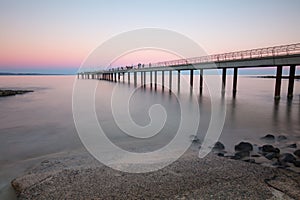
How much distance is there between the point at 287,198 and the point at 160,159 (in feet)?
10.8

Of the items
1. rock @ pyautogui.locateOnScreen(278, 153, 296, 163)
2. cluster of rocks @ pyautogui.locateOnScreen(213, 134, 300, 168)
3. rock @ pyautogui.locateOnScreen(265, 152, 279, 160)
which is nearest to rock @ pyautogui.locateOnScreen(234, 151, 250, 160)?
cluster of rocks @ pyautogui.locateOnScreen(213, 134, 300, 168)

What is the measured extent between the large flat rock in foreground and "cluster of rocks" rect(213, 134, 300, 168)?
68 cm

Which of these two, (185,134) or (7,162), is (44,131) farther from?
(185,134)

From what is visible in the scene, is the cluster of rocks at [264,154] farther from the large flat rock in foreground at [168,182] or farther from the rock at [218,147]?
the large flat rock in foreground at [168,182]

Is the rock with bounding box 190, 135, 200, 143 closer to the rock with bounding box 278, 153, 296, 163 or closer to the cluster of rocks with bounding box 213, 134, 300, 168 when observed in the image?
the cluster of rocks with bounding box 213, 134, 300, 168

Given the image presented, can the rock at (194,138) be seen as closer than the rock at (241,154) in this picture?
No

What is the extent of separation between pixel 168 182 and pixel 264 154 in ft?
12.9

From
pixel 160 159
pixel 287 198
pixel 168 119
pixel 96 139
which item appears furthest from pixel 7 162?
pixel 168 119

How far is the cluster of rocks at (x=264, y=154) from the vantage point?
5914 millimetres

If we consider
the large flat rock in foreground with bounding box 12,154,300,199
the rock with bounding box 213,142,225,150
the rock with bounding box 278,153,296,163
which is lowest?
the rock with bounding box 213,142,225,150

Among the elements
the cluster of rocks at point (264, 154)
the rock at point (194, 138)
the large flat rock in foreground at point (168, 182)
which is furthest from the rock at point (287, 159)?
the rock at point (194, 138)

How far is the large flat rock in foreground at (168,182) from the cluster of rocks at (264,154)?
0.68 meters

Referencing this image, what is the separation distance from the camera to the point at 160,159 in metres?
6.22

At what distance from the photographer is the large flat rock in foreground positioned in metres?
4.16
